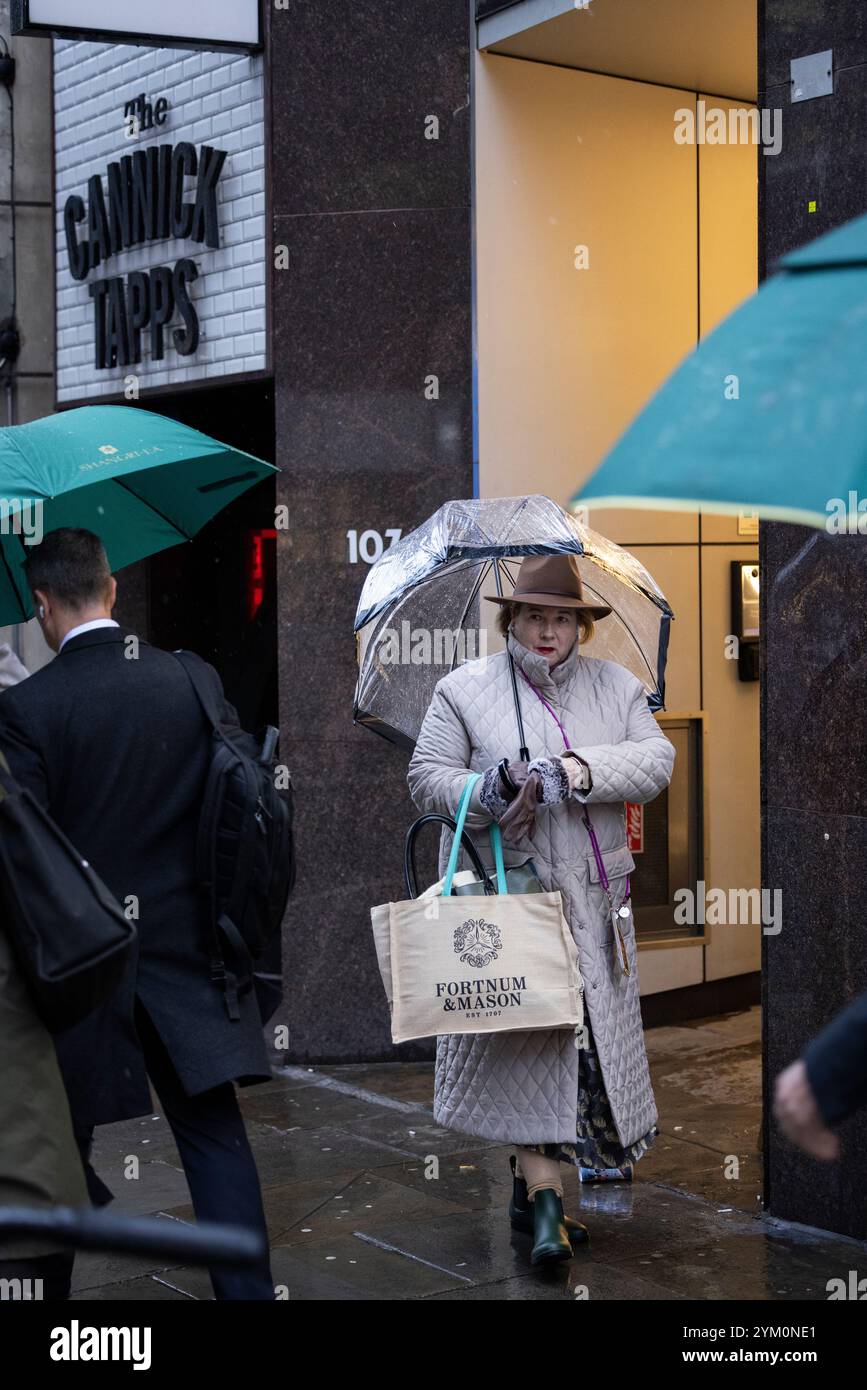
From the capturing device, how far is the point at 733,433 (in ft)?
7.12

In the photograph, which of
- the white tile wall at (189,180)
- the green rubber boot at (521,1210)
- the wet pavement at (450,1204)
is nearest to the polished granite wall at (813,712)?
the wet pavement at (450,1204)

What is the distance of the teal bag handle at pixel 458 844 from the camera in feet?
14.9

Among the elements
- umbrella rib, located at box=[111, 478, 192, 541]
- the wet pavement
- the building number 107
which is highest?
the building number 107

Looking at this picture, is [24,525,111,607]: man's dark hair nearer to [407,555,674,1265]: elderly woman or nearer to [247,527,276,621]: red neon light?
[407,555,674,1265]: elderly woman

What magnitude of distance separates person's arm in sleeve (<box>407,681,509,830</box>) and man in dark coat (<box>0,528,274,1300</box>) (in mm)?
1026

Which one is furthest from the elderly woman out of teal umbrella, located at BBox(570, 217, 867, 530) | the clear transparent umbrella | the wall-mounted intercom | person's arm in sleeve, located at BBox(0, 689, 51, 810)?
the wall-mounted intercom

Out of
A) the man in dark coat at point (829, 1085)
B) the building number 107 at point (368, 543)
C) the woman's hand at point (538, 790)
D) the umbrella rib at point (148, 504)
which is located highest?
the building number 107 at point (368, 543)

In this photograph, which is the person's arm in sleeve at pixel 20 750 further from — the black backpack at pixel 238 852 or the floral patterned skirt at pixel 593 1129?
the floral patterned skirt at pixel 593 1129

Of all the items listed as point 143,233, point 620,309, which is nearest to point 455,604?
point 620,309

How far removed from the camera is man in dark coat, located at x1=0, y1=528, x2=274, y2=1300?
384 cm

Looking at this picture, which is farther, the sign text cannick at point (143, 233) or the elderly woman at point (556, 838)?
the sign text cannick at point (143, 233)

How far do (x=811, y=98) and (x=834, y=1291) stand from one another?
3.39 m

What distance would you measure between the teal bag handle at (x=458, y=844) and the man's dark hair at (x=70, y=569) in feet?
3.94

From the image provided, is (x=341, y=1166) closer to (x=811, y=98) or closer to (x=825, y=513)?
(x=811, y=98)
